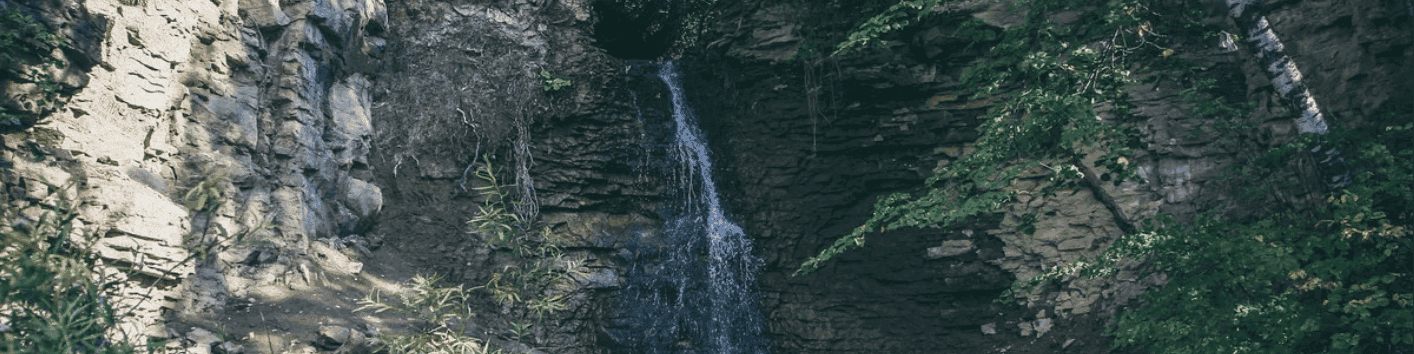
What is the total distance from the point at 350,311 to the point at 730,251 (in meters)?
4.11

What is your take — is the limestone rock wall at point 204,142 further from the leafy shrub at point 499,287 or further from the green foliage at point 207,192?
the leafy shrub at point 499,287

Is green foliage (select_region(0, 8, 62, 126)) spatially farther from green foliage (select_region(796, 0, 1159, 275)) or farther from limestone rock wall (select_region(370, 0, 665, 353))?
green foliage (select_region(796, 0, 1159, 275))

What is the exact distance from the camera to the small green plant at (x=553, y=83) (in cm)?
854

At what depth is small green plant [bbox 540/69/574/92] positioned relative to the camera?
28.0ft

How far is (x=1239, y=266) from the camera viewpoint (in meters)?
3.81

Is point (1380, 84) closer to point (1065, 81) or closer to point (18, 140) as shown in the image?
point (1065, 81)

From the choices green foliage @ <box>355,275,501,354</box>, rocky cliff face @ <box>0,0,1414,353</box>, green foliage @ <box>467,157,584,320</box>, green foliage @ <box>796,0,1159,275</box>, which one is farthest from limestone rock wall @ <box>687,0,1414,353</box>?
green foliage @ <box>355,275,501,354</box>

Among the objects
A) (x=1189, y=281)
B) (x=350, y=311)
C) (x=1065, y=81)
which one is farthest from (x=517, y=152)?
(x=1189, y=281)

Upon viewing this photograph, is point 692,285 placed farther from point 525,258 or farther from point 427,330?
point 427,330

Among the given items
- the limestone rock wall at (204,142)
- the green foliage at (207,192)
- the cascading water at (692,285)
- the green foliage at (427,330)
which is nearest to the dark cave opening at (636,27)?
the cascading water at (692,285)

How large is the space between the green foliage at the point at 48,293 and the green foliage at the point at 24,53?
0.81 metres

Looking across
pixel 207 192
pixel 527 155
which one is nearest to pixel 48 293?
pixel 207 192

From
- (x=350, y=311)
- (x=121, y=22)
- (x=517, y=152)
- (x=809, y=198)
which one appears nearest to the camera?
(x=121, y=22)

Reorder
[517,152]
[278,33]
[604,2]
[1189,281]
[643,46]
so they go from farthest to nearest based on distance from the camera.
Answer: [643,46]
[604,2]
[517,152]
[278,33]
[1189,281]
